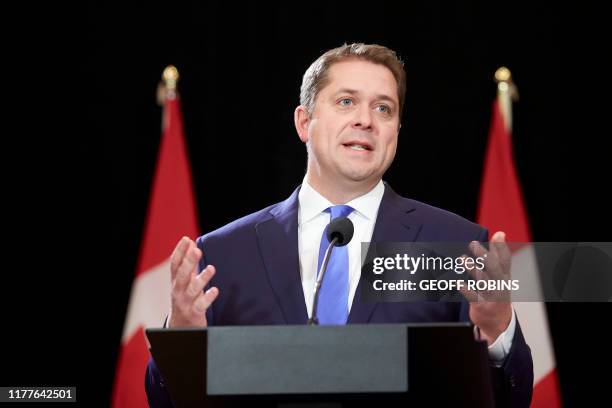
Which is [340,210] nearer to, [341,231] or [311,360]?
[341,231]

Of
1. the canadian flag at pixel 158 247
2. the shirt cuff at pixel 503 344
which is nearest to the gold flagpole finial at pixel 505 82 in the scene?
the canadian flag at pixel 158 247

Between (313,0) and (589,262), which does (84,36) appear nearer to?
(313,0)

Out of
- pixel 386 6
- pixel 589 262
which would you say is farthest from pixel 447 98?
pixel 589 262

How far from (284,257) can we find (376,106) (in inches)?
21.6

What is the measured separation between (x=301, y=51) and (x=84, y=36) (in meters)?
1.09

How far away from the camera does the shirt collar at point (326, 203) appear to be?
270 centimetres

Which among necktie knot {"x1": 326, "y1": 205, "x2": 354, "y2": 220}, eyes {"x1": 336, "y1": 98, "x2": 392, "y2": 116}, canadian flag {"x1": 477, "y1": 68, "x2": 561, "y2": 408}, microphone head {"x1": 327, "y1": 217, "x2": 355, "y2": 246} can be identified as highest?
canadian flag {"x1": 477, "y1": 68, "x2": 561, "y2": 408}

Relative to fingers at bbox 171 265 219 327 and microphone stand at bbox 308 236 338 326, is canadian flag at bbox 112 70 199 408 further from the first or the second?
microphone stand at bbox 308 236 338 326

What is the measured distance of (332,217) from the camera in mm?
2633

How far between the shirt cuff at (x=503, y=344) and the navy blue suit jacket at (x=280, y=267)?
102 mm

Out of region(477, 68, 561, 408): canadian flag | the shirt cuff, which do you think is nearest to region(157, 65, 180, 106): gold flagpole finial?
region(477, 68, 561, 408): canadian flag

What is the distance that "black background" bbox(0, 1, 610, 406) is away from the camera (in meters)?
4.20

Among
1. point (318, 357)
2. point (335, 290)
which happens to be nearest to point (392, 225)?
point (335, 290)

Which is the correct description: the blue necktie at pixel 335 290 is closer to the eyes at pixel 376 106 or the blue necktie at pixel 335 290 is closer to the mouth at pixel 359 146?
the mouth at pixel 359 146
